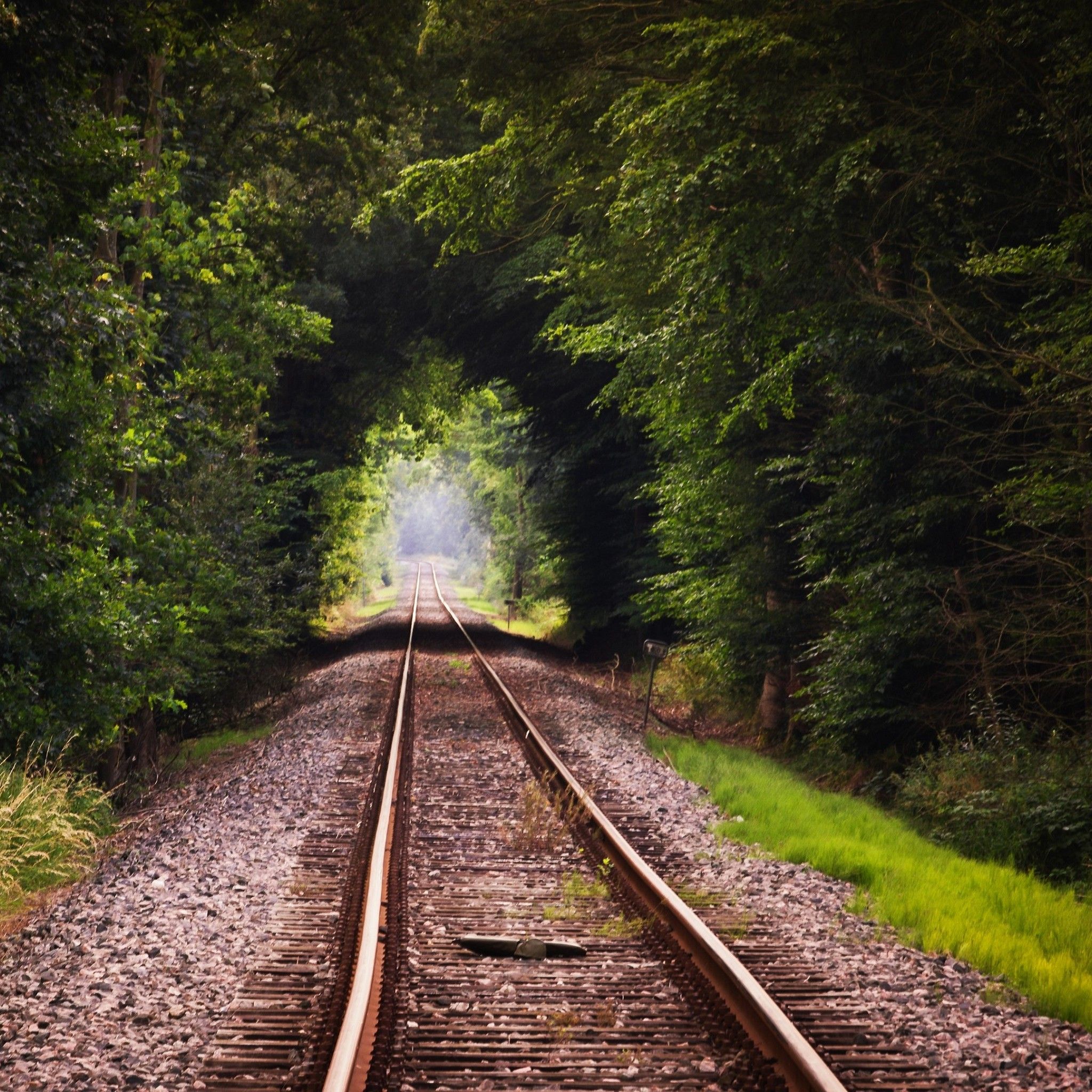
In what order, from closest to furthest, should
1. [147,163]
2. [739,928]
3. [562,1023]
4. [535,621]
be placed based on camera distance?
[562,1023], [739,928], [147,163], [535,621]

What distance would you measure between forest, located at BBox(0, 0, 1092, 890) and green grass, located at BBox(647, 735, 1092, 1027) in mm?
834

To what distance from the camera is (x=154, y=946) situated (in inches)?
224

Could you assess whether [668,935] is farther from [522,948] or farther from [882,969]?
[882,969]

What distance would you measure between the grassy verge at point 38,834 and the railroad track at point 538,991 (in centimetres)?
220

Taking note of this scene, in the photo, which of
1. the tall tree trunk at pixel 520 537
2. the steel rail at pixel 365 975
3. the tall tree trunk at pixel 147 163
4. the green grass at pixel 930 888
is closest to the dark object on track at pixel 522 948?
the steel rail at pixel 365 975

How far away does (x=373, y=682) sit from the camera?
766 inches

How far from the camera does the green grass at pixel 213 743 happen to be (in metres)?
15.2

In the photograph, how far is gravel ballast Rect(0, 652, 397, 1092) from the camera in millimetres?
4332

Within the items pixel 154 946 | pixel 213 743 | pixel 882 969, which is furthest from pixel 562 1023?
pixel 213 743

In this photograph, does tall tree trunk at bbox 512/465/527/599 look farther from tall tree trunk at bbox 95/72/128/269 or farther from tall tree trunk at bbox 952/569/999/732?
tall tree trunk at bbox 952/569/999/732

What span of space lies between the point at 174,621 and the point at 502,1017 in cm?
768

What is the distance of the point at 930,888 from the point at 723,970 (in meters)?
2.53

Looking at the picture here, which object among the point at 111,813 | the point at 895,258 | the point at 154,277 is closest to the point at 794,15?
the point at 895,258

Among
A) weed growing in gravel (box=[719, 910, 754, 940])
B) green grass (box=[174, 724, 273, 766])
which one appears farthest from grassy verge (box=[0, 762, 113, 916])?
green grass (box=[174, 724, 273, 766])
